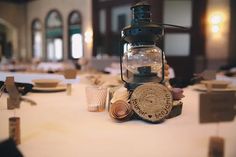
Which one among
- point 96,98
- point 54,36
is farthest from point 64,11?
point 96,98

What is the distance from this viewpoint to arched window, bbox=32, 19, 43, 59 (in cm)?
1069

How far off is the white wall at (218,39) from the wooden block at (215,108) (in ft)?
20.9

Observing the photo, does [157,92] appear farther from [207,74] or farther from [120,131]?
[207,74]

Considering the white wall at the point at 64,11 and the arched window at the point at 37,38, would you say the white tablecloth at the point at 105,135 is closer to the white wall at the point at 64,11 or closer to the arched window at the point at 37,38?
the white wall at the point at 64,11

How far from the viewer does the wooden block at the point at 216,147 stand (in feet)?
1.54

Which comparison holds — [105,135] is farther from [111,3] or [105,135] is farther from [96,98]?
[111,3]

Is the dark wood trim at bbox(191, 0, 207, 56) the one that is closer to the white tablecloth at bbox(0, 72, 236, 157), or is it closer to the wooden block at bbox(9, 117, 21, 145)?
the white tablecloth at bbox(0, 72, 236, 157)

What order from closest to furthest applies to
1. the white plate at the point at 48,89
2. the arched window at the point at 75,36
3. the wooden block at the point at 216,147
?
the wooden block at the point at 216,147 → the white plate at the point at 48,89 → the arched window at the point at 75,36

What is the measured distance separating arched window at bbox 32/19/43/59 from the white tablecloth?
1033 cm

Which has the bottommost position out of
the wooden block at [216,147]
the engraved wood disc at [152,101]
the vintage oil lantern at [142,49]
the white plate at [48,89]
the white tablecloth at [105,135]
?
the white tablecloth at [105,135]

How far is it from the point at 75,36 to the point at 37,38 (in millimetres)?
2630

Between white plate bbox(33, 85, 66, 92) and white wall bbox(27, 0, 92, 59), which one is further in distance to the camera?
white wall bbox(27, 0, 92, 59)

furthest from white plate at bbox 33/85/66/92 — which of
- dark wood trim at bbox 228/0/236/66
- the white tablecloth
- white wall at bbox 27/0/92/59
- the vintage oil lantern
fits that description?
white wall at bbox 27/0/92/59

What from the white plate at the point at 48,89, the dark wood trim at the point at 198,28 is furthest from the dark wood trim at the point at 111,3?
the white plate at the point at 48,89
